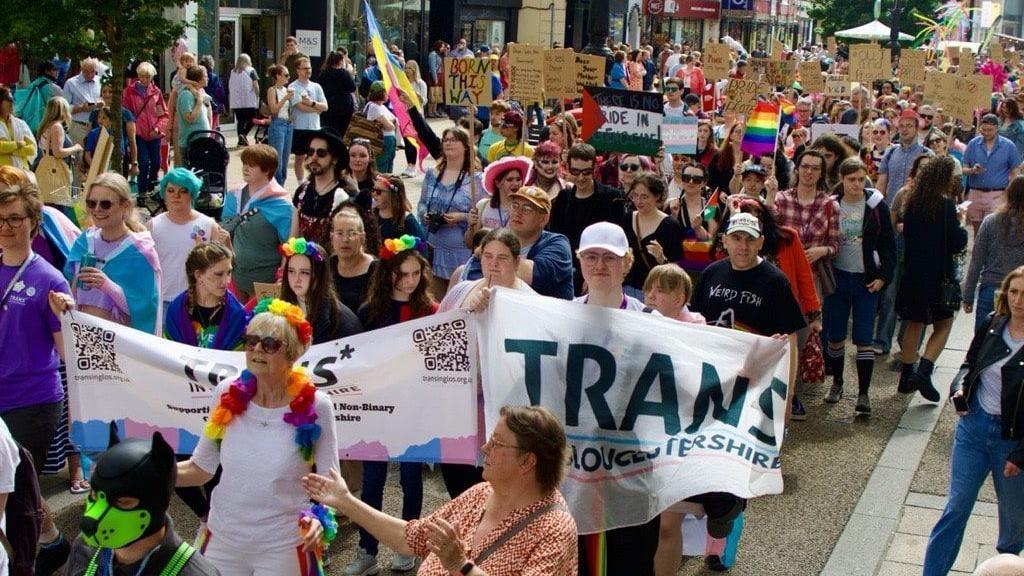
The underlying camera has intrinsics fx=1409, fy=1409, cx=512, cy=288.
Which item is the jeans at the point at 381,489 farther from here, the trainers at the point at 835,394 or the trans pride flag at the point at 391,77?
the trans pride flag at the point at 391,77

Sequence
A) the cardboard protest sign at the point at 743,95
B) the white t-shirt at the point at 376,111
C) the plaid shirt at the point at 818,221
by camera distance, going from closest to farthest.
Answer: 1. the plaid shirt at the point at 818,221
2. the cardboard protest sign at the point at 743,95
3. the white t-shirt at the point at 376,111

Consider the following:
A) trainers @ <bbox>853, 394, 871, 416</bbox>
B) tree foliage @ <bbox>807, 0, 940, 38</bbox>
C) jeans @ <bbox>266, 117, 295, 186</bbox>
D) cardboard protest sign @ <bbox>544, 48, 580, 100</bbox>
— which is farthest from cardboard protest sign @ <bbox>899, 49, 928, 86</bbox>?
tree foliage @ <bbox>807, 0, 940, 38</bbox>

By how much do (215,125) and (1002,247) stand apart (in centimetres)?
1283

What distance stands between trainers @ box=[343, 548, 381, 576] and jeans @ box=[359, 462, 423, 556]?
0.07ft

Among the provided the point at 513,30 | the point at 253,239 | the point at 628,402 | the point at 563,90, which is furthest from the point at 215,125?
the point at 513,30

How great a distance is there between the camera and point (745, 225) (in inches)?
291

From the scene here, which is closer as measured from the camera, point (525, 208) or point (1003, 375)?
point (1003, 375)

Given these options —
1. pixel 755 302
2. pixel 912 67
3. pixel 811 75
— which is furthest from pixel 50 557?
pixel 811 75

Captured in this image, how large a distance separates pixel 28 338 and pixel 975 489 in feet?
13.9

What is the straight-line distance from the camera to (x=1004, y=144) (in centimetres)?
1462

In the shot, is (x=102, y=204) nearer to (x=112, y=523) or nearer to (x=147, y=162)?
(x=112, y=523)

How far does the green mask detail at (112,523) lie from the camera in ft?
12.2

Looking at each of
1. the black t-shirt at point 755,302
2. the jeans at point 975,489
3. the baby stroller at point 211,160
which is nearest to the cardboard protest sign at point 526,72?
the baby stroller at point 211,160

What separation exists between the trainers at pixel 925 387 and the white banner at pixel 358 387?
4594mm
